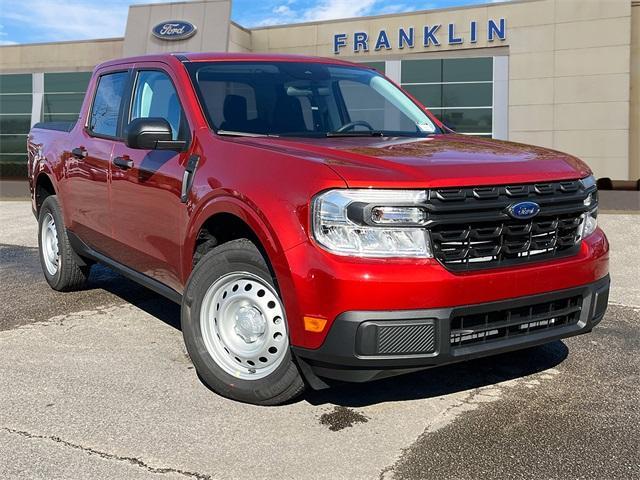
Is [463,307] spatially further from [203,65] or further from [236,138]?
[203,65]

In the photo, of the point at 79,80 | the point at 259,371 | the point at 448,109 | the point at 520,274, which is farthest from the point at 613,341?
the point at 79,80

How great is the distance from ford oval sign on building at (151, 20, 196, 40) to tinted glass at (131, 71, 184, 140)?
2936 cm

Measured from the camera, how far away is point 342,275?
3.13m

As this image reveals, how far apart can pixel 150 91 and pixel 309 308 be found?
7.98 feet

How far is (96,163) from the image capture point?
208 inches

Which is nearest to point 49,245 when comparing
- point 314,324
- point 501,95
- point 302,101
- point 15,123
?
point 302,101

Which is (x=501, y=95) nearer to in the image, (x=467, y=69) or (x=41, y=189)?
(x=467, y=69)

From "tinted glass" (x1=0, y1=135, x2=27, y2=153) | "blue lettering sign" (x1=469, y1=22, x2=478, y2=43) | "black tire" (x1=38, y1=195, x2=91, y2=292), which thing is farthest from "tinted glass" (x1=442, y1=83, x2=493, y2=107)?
"black tire" (x1=38, y1=195, x2=91, y2=292)

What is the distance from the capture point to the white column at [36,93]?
3616 cm

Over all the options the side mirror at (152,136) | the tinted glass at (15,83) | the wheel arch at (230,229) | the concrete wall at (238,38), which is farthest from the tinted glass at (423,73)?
the wheel arch at (230,229)

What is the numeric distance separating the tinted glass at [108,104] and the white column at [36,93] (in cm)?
3299

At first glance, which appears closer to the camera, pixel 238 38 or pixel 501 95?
pixel 501 95

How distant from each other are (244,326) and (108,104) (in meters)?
2.65

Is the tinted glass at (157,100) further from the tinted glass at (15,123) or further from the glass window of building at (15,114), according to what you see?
the tinted glass at (15,123)
